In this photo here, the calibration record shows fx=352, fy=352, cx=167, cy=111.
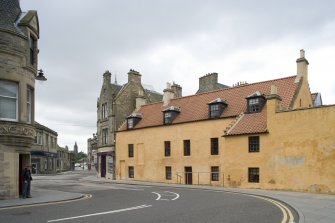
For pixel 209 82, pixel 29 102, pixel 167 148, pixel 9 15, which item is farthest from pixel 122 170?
pixel 9 15

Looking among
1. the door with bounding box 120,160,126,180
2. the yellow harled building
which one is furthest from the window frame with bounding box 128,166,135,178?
the door with bounding box 120,160,126,180

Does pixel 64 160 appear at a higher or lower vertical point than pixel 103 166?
lower

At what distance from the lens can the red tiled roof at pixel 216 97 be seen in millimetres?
31344

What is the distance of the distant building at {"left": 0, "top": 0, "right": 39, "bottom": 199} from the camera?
1873 centimetres

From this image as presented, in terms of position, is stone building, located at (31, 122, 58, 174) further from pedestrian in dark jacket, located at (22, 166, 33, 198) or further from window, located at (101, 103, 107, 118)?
pedestrian in dark jacket, located at (22, 166, 33, 198)

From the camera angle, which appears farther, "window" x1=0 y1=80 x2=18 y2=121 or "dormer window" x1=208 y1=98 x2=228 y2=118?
"dormer window" x1=208 y1=98 x2=228 y2=118

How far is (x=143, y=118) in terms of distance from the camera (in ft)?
138

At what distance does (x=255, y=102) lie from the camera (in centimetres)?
3089

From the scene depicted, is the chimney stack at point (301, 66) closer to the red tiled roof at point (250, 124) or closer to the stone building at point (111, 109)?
the red tiled roof at point (250, 124)

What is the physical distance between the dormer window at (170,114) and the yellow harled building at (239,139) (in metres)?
0.09

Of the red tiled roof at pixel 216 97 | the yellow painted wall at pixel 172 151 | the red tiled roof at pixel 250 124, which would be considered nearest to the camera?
the red tiled roof at pixel 250 124

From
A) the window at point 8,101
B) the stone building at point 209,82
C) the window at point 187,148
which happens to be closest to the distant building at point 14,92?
the window at point 8,101

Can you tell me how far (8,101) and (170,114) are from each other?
67.2 feet

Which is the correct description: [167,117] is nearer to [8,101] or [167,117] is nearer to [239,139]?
[239,139]
